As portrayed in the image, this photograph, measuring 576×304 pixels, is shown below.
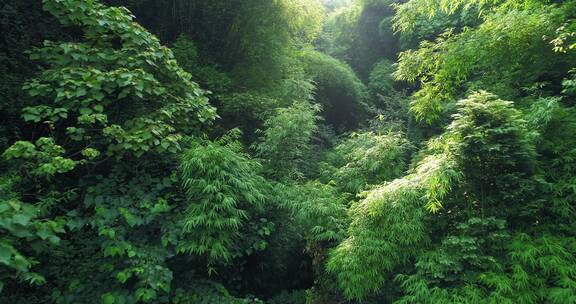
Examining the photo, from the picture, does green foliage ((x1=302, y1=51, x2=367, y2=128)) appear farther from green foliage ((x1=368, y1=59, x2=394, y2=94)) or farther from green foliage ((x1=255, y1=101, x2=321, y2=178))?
green foliage ((x1=255, y1=101, x2=321, y2=178))

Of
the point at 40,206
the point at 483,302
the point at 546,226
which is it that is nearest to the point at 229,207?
the point at 40,206

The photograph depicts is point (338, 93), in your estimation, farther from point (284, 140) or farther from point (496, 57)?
point (496, 57)

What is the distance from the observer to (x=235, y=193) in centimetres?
380

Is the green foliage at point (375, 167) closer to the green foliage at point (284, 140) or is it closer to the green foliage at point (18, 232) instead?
the green foliage at point (284, 140)

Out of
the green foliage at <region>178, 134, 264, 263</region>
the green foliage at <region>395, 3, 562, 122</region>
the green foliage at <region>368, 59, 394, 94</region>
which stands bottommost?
the green foliage at <region>368, 59, 394, 94</region>

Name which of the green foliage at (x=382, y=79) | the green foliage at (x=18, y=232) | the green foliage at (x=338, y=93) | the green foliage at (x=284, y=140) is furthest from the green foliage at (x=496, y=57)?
the green foliage at (x=382, y=79)

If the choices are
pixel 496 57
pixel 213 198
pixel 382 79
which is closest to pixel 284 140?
pixel 213 198

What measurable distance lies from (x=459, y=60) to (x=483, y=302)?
316cm

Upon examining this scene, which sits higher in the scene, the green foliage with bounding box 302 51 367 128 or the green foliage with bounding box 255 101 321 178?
the green foliage with bounding box 255 101 321 178

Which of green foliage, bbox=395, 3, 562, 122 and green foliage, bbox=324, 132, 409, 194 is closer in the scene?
green foliage, bbox=395, 3, 562, 122

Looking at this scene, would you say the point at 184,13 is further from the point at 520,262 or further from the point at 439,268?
the point at 520,262

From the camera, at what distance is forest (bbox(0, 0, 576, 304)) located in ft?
9.98

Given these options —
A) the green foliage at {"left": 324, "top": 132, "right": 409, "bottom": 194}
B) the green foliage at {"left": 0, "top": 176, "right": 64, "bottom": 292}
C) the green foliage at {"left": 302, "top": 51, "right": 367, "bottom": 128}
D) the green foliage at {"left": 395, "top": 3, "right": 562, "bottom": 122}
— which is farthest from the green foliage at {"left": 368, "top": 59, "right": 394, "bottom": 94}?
the green foliage at {"left": 0, "top": 176, "right": 64, "bottom": 292}

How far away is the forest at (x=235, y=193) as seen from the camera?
3.04 metres
